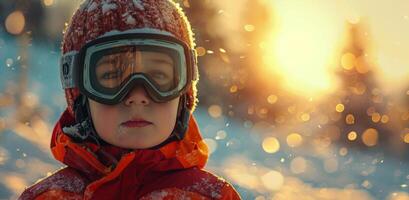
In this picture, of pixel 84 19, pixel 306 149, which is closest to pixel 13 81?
pixel 306 149

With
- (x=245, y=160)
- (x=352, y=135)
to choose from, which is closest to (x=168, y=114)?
(x=245, y=160)

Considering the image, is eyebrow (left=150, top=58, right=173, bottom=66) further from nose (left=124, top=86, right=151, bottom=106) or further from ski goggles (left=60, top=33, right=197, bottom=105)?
nose (left=124, top=86, right=151, bottom=106)

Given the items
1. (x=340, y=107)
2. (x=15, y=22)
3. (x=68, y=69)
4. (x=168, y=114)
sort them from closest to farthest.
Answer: (x=168, y=114)
(x=68, y=69)
(x=15, y=22)
(x=340, y=107)

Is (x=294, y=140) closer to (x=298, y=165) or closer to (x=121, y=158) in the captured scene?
(x=298, y=165)

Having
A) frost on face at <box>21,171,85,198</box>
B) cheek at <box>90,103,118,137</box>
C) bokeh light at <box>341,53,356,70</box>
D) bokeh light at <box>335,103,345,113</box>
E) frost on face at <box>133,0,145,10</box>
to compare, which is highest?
bokeh light at <box>341,53,356,70</box>

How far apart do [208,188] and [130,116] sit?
51 cm

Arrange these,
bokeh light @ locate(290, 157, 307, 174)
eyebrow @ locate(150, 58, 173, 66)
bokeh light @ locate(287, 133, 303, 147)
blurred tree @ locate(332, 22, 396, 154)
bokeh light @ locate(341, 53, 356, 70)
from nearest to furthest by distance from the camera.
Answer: eyebrow @ locate(150, 58, 173, 66), bokeh light @ locate(290, 157, 307, 174), bokeh light @ locate(287, 133, 303, 147), blurred tree @ locate(332, 22, 396, 154), bokeh light @ locate(341, 53, 356, 70)

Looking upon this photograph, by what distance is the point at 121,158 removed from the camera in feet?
9.50

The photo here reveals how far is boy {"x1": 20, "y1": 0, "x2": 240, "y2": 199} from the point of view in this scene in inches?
113

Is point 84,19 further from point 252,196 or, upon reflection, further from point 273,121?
point 273,121

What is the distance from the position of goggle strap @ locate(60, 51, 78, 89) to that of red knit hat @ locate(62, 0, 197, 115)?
0.03m

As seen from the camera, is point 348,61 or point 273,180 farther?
point 348,61

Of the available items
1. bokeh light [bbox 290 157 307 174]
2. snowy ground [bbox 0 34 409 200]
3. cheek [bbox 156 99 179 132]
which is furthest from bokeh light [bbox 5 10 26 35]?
cheek [bbox 156 99 179 132]

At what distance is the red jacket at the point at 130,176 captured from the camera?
2.91 metres
